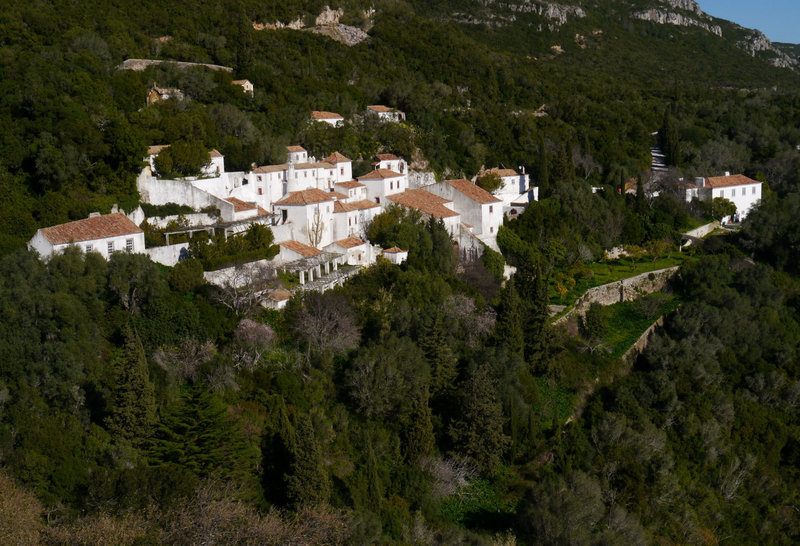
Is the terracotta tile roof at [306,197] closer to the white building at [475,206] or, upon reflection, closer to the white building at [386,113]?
the white building at [475,206]

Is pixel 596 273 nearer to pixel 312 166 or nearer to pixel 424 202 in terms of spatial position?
pixel 424 202

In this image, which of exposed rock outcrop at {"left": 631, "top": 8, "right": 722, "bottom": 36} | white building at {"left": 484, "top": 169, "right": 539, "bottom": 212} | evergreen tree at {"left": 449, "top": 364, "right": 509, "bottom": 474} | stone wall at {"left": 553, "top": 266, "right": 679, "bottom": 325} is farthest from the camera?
exposed rock outcrop at {"left": 631, "top": 8, "right": 722, "bottom": 36}

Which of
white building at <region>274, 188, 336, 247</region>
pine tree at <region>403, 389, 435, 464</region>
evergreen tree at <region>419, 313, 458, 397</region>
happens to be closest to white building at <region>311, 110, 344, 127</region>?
white building at <region>274, 188, 336, 247</region>

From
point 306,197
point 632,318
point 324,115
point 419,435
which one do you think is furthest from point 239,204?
point 632,318

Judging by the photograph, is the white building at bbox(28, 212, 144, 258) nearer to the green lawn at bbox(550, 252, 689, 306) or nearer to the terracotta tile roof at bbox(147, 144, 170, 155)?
the terracotta tile roof at bbox(147, 144, 170, 155)

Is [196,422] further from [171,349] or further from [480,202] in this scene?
[480,202]
